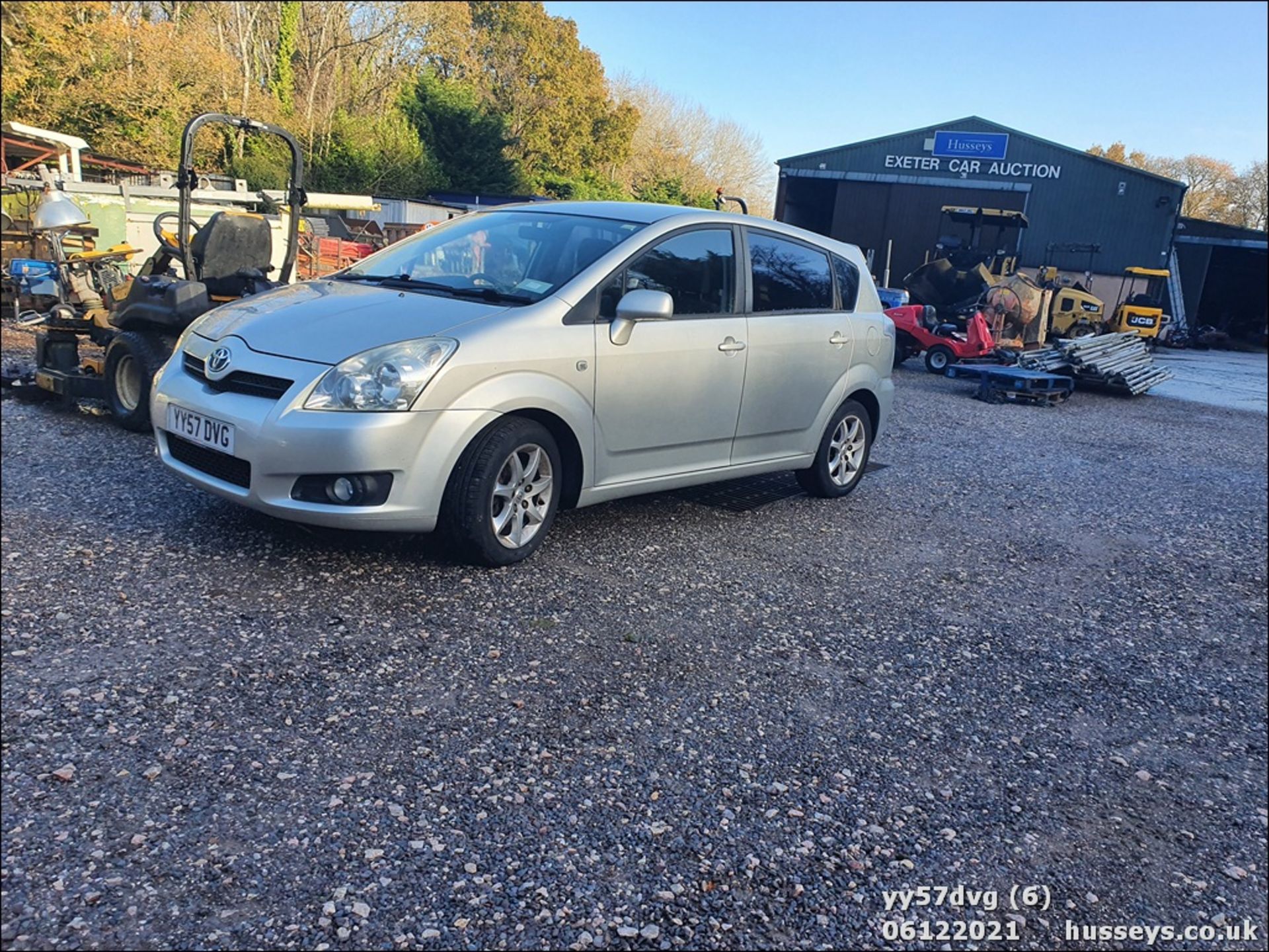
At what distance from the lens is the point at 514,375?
4219 mm

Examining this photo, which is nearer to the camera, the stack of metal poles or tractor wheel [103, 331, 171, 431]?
tractor wheel [103, 331, 171, 431]

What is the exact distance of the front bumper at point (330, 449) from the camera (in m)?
3.87

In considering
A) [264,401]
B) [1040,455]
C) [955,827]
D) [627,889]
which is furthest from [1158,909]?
[1040,455]

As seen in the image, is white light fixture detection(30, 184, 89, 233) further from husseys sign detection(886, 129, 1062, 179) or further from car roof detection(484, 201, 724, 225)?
husseys sign detection(886, 129, 1062, 179)

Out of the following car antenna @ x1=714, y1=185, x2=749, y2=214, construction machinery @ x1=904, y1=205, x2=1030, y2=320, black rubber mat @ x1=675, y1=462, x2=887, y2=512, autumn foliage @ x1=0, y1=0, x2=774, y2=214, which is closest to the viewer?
black rubber mat @ x1=675, y1=462, x2=887, y2=512

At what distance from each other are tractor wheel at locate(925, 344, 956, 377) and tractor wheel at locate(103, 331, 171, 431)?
12.5 m

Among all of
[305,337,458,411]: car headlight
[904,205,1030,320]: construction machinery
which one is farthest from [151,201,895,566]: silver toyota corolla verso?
[904,205,1030,320]: construction machinery

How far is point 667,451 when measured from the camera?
502 centimetres

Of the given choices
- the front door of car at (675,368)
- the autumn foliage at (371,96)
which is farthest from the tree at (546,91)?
the front door of car at (675,368)

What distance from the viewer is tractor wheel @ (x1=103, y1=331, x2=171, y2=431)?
249 inches

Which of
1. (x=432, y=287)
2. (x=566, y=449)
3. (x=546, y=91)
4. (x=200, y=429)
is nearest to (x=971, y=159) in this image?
(x=546, y=91)

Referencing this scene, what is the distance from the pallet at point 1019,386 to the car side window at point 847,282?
7.81m

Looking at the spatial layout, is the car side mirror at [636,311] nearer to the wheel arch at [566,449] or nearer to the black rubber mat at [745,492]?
the wheel arch at [566,449]

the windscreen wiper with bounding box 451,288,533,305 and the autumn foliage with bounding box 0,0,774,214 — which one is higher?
the autumn foliage with bounding box 0,0,774,214
